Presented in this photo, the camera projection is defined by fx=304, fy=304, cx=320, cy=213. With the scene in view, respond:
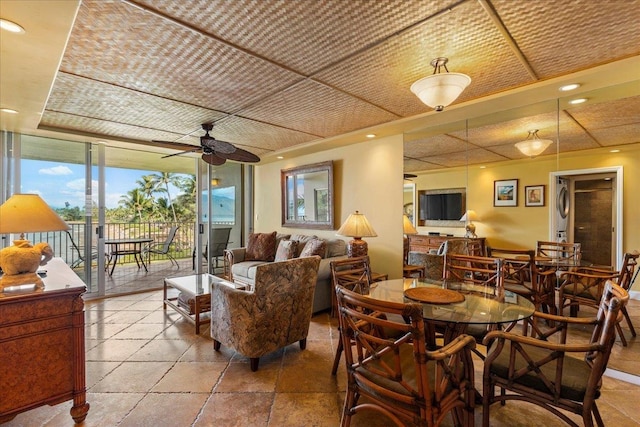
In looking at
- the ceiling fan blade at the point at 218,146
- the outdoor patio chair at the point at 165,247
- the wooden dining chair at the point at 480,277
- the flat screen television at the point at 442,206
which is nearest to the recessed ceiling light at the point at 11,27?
the ceiling fan blade at the point at 218,146

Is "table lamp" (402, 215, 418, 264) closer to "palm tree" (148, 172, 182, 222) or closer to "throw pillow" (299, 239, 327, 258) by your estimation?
"throw pillow" (299, 239, 327, 258)

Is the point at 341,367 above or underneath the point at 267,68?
underneath

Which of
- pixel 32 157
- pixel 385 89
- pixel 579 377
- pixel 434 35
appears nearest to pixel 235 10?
pixel 434 35

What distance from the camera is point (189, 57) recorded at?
7.10 ft

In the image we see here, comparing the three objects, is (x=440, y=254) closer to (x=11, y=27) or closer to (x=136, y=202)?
(x=11, y=27)

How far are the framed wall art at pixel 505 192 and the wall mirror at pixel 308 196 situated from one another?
2.29 meters

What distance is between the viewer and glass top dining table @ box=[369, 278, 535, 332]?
173cm

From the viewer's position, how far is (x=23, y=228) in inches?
78.5

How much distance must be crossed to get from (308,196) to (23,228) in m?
3.73

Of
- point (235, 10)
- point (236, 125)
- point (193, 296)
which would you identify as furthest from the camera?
point (236, 125)

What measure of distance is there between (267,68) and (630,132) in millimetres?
3257

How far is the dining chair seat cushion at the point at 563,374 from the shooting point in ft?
4.87

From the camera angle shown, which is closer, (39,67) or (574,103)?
(39,67)

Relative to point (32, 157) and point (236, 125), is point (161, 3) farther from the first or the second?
point (32, 157)
